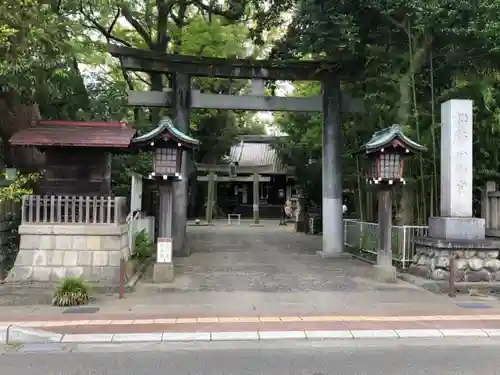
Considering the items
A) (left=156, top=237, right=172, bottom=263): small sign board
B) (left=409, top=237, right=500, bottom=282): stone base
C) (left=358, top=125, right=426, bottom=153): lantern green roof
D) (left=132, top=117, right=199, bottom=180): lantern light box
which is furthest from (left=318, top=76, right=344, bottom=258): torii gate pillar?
(left=156, top=237, right=172, bottom=263): small sign board

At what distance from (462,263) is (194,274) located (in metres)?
6.79

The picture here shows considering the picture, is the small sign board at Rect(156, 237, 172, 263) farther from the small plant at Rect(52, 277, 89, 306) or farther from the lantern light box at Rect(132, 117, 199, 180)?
the small plant at Rect(52, 277, 89, 306)

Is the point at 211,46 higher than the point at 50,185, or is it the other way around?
the point at 211,46

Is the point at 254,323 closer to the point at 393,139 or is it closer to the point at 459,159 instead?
the point at 393,139

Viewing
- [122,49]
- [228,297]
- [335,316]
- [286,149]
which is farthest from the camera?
[286,149]

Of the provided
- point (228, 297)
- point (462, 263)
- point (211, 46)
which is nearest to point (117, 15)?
point (211, 46)

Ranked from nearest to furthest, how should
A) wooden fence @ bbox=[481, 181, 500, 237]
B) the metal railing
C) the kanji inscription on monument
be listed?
the kanji inscription on monument, wooden fence @ bbox=[481, 181, 500, 237], the metal railing

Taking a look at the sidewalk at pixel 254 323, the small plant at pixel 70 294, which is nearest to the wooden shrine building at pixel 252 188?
the small plant at pixel 70 294

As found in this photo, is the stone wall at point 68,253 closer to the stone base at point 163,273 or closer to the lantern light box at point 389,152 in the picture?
the stone base at point 163,273

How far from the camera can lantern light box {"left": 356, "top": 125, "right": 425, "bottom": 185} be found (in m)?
12.5

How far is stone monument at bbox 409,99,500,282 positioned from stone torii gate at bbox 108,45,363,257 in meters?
5.32

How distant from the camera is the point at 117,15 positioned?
73.2 ft

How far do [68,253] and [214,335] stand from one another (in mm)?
5558

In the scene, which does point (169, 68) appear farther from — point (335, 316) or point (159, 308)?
point (335, 316)
